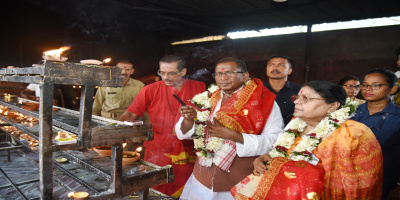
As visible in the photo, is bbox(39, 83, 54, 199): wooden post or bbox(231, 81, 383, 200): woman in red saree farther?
bbox(231, 81, 383, 200): woman in red saree

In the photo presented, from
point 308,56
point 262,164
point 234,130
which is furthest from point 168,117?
point 308,56

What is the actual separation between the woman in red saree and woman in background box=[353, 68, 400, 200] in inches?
40.2

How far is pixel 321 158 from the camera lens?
8.21 ft

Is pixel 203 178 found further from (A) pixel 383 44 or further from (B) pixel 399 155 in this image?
(A) pixel 383 44

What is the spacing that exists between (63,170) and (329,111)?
3064mm

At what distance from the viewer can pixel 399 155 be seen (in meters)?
3.31

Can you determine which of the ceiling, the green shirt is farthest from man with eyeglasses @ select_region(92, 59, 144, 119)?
the ceiling

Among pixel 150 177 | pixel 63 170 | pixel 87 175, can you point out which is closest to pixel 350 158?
pixel 150 177

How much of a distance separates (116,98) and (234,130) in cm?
418

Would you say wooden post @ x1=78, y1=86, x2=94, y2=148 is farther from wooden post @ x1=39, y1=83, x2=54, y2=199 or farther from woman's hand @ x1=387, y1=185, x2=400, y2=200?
woman's hand @ x1=387, y1=185, x2=400, y2=200

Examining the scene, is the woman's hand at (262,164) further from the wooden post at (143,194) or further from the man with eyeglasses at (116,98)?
the man with eyeglasses at (116,98)

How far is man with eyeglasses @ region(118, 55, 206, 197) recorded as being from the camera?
416 centimetres

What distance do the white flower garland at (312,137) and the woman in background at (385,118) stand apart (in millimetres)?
1128

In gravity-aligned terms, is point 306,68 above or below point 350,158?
above
